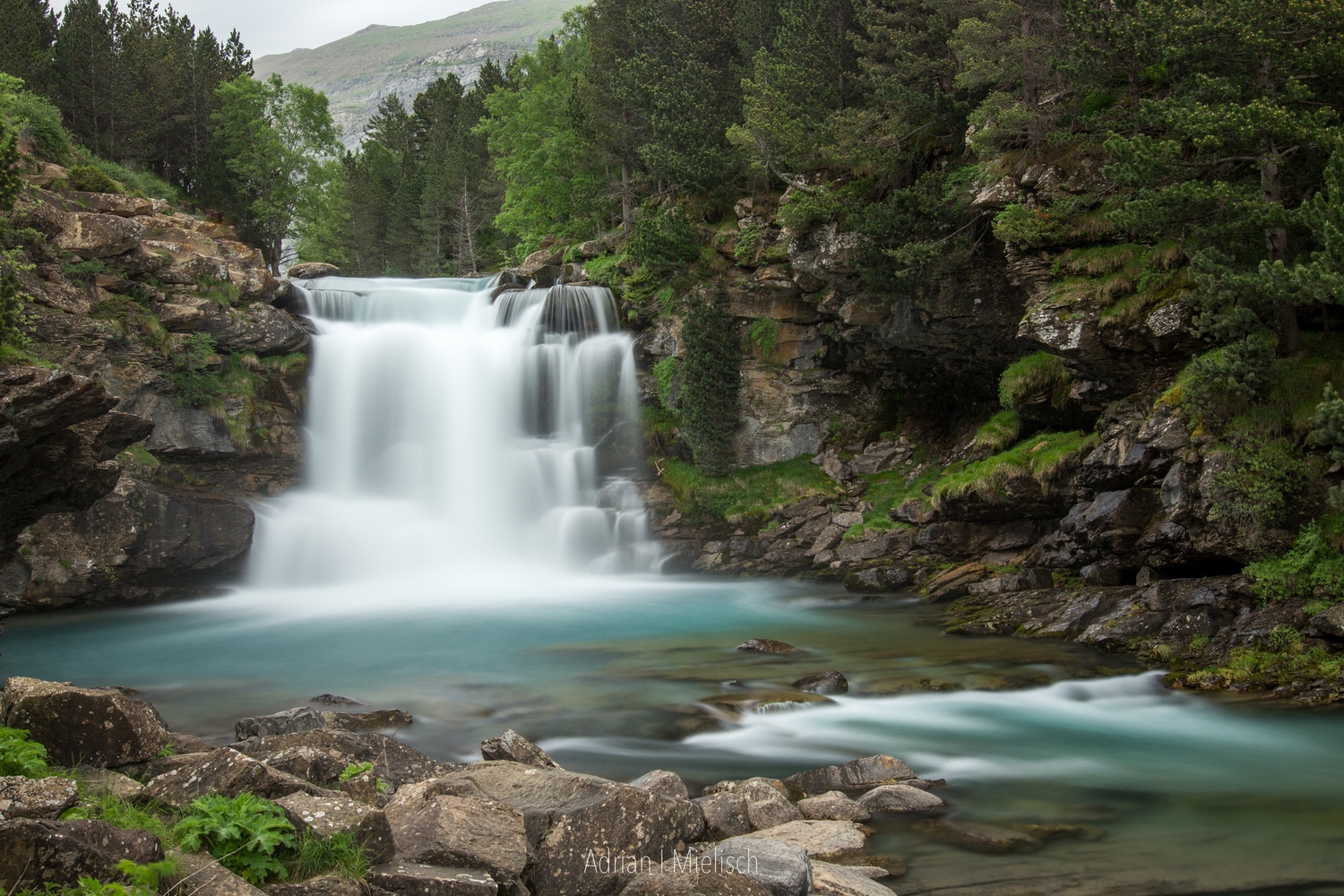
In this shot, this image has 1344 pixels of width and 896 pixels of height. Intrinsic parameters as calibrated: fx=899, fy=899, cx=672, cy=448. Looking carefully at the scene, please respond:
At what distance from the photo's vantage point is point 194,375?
27234mm

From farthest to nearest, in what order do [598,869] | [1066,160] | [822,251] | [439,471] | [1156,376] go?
1. [439,471]
2. [822,251]
3. [1066,160]
4. [1156,376]
5. [598,869]

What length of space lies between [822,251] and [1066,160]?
725 centimetres

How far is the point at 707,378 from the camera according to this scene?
3011 centimetres

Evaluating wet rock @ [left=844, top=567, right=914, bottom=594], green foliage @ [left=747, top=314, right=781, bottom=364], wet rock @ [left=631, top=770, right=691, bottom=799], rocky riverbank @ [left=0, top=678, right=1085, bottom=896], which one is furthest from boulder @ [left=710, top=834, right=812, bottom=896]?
green foliage @ [left=747, top=314, right=781, bottom=364]

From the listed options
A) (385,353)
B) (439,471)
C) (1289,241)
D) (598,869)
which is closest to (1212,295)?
(1289,241)

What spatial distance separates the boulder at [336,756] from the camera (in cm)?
781

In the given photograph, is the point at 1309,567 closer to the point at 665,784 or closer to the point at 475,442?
the point at 665,784

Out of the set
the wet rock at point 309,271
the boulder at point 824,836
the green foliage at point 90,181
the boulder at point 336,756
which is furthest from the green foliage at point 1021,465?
the wet rock at point 309,271

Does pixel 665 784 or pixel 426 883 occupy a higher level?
pixel 426 883

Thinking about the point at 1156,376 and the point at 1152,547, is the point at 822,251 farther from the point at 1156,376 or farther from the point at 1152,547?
the point at 1152,547

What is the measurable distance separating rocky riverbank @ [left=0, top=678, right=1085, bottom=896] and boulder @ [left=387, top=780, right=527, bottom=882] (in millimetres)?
12

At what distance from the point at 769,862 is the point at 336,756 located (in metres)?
4.08

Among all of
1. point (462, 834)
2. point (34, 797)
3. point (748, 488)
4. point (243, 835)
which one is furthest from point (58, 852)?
point (748, 488)

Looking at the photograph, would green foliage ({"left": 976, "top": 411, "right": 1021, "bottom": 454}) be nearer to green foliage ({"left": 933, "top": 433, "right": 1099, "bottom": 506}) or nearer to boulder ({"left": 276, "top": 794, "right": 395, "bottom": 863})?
green foliage ({"left": 933, "top": 433, "right": 1099, "bottom": 506})
